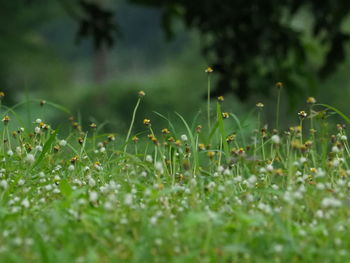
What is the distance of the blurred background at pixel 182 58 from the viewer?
290 inches

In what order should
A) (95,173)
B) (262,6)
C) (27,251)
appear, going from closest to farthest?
(27,251)
(95,173)
(262,6)

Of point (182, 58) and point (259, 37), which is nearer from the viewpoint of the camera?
point (259, 37)

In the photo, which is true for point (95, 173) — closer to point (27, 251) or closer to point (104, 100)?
point (27, 251)

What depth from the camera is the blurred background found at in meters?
7.37

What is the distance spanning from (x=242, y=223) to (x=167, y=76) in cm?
3825

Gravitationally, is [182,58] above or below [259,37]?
below

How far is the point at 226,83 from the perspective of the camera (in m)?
7.73

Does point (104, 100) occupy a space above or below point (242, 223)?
below

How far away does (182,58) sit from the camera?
4312cm

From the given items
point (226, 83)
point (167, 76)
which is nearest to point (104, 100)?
point (167, 76)

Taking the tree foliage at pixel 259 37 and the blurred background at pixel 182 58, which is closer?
the tree foliage at pixel 259 37

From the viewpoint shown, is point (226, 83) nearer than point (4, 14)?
Yes

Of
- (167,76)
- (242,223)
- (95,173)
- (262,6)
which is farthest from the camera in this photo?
(167,76)

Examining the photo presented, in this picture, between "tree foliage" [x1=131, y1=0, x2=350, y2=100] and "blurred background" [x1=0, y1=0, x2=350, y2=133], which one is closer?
"tree foliage" [x1=131, y1=0, x2=350, y2=100]
